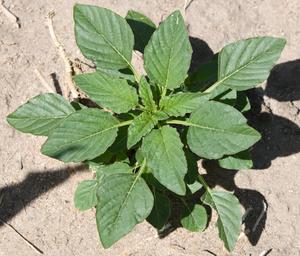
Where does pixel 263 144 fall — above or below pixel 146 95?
below

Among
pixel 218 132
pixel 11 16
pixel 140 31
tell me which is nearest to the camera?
pixel 218 132

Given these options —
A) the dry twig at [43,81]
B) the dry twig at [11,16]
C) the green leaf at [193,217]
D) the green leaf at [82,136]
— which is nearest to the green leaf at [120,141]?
→ the green leaf at [82,136]

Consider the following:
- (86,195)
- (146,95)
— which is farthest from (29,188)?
(146,95)

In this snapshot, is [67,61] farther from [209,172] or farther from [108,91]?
[209,172]

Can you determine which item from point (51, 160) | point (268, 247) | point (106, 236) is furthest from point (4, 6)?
point (268, 247)

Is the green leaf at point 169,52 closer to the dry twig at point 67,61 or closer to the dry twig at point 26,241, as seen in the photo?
the dry twig at point 67,61

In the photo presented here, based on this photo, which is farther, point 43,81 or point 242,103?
point 43,81

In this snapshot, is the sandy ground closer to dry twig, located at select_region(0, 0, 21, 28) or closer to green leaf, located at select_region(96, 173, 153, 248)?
dry twig, located at select_region(0, 0, 21, 28)
